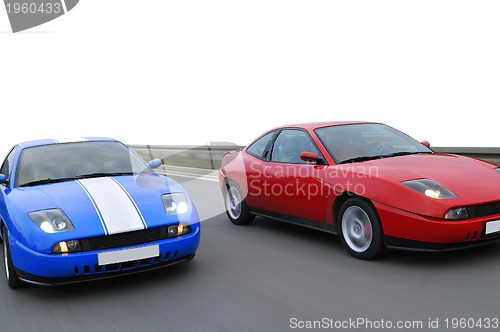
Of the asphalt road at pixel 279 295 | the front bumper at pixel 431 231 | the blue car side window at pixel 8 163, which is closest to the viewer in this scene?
the asphalt road at pixel 279 295

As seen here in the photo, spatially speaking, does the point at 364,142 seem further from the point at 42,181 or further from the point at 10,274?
the point at 10,274

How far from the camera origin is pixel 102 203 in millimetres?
5047

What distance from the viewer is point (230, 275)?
205 inches

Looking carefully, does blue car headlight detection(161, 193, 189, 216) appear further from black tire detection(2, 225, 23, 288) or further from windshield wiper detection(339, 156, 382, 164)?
windshield wiper detection(339, 156, 382, 164)

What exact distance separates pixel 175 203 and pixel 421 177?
236 cm

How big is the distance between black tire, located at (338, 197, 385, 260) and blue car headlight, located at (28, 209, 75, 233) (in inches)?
105

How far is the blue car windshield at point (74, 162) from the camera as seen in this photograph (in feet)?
18.9

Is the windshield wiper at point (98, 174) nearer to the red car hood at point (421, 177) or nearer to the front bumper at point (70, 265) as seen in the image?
the front bumper at point (70, 265)

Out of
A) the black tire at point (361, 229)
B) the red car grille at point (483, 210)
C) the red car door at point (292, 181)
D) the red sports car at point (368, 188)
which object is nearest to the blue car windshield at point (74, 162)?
the red car door at point (292, 181)

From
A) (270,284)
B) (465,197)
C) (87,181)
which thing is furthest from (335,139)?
(87,181)

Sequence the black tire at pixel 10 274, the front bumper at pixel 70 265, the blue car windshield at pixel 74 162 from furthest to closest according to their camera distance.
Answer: the blue car windshield at pixel 74 162, the black tire at pixel 10 274, the front bumper at pixel 70 265

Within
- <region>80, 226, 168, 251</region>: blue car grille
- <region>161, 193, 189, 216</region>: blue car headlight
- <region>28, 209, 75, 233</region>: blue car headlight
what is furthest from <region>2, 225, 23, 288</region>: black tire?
<region>161, 193, 189, 216</region>: blue car headlight

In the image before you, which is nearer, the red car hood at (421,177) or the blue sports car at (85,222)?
the blue sports car at (85,222)

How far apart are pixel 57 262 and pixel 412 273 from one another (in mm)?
3049
